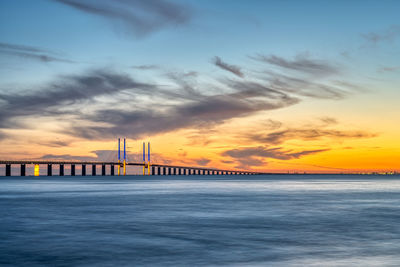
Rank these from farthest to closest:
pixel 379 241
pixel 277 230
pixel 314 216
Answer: pixel 314 216
pixel 277 230
pixel 379 241

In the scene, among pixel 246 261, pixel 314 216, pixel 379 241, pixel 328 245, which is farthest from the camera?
pixel 314 216

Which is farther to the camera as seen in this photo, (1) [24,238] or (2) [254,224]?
(2) [254,224]

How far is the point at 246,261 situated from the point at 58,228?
12.1 meters

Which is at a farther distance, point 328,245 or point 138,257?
point 328,245

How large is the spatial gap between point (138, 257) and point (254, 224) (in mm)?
10874

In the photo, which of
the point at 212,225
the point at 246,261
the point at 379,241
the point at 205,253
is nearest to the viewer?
the point at 246,261

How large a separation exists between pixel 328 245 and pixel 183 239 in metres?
5.38

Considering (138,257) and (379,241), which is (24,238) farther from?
(379,241)

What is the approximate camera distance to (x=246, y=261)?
1373cm

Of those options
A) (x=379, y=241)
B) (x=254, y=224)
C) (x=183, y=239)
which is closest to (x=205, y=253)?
(x=183, y=239)

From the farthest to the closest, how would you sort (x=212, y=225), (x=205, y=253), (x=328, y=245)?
1. (x=212, y=225)
2. (x=328, y=245)
3. (x=205, y=253)

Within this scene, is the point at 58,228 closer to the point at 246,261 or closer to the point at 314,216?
the point at 246,261

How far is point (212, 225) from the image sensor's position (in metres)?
23.8

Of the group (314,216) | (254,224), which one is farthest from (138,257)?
(314,216)
